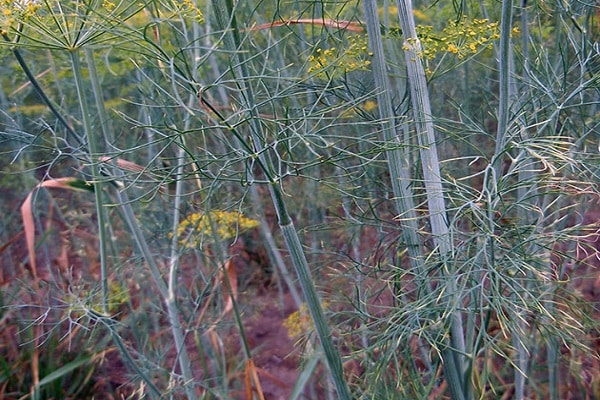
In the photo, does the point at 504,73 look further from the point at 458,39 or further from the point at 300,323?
the point at 300,323

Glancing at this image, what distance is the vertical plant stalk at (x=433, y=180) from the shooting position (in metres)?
1.55

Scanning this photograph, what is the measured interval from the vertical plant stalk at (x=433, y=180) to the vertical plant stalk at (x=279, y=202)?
0.96ft

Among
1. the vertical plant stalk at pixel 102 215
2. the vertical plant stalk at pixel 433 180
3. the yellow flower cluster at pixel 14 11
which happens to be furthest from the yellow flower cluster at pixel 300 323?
the yellow flower cluster at pixel 14 11

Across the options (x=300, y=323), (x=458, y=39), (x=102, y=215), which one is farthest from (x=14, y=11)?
(x=300, y=323)

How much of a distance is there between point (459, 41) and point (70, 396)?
298cm

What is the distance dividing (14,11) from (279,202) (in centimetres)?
71

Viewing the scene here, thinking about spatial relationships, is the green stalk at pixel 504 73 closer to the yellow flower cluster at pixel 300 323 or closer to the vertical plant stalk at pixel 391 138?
the vertical plant stalk at pixel 391 138

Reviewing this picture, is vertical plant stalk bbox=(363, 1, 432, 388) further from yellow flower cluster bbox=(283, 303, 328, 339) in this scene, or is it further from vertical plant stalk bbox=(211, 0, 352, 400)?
yellow flower cluster bbox=(283, 303, 328, 339)

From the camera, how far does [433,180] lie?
162 centimetres

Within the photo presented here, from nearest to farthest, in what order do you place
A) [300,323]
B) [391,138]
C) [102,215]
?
[391,138]
[102,215]
[300,323]

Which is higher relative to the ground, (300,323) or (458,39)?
(458,39)

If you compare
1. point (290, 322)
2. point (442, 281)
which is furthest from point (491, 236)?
point (290, 322)

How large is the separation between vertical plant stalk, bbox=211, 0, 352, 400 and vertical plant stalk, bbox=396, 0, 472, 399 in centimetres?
29

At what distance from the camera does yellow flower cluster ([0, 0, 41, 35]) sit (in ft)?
4.56
